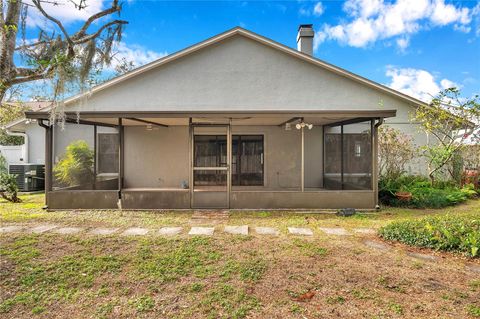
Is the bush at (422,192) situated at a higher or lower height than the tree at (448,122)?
lower

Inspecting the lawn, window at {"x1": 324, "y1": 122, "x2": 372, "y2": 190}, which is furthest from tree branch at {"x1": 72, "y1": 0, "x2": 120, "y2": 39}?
window at {"x1": 324, "y1": 122, "x2": 372, "y2": 190}

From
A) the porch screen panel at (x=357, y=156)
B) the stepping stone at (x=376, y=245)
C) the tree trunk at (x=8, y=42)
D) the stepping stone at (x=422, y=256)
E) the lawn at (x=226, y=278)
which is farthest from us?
the porch screen panel at (x=357, y=156)

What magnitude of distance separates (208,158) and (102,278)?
15.2 ft

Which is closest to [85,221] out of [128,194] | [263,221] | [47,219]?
[47,219]

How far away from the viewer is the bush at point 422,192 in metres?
8.45

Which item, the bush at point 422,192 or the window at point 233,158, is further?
the bush at point 422,192

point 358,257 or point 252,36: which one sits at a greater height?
point 252,36

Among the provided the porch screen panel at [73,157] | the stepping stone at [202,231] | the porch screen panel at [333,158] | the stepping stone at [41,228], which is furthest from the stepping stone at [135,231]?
the porch screen panel at [333,158]

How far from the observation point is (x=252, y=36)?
1092 centimetres

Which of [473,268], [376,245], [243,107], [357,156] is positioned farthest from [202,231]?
[243,107]

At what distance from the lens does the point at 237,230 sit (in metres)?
5.88

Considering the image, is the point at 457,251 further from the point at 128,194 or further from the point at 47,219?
the point at 47,219

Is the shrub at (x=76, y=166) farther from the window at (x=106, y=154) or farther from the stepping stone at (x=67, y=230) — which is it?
the stepping stone at (x=67, y=230)

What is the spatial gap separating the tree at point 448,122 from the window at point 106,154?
33.4ft
